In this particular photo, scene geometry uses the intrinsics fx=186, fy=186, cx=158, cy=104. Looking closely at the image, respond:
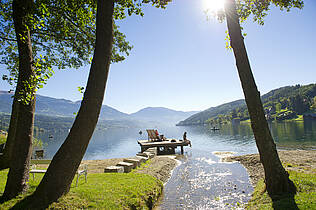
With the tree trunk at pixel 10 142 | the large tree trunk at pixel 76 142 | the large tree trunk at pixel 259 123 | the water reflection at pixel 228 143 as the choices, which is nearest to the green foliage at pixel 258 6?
the large tree trunk at pixel 259 123

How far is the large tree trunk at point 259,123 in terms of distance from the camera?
595cm

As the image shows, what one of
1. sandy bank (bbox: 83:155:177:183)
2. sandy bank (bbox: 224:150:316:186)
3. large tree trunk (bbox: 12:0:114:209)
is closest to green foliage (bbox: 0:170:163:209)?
large tree trunk (bbox: 12:0:114:209)

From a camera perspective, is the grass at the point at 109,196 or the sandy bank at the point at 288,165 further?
the sandy bank at the point at 288,165

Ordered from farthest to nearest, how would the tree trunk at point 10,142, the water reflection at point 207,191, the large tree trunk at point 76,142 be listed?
the tree trunk at point 10,142, the water reflection at point 207,191, the large tree trunk at point 76,142

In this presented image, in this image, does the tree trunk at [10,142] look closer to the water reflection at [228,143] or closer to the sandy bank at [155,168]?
the sandy bank at [155,168]

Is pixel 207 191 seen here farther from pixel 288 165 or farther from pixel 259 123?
pixel 288 165

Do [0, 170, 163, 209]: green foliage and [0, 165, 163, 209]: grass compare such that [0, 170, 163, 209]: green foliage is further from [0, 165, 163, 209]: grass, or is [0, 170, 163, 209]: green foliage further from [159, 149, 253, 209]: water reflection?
[159, 149, 253, 209]: water reflection

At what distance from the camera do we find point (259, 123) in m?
6.18

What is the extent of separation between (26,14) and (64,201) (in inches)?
230

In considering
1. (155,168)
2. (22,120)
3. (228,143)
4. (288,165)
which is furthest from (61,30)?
(228,143)

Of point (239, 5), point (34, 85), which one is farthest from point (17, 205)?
point (239, 5)

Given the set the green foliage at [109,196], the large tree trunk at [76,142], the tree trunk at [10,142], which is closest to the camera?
the large tree trunk at [76,142]

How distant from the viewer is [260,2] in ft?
27.7

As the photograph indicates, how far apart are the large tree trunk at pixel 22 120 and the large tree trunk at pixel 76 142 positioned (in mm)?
872
